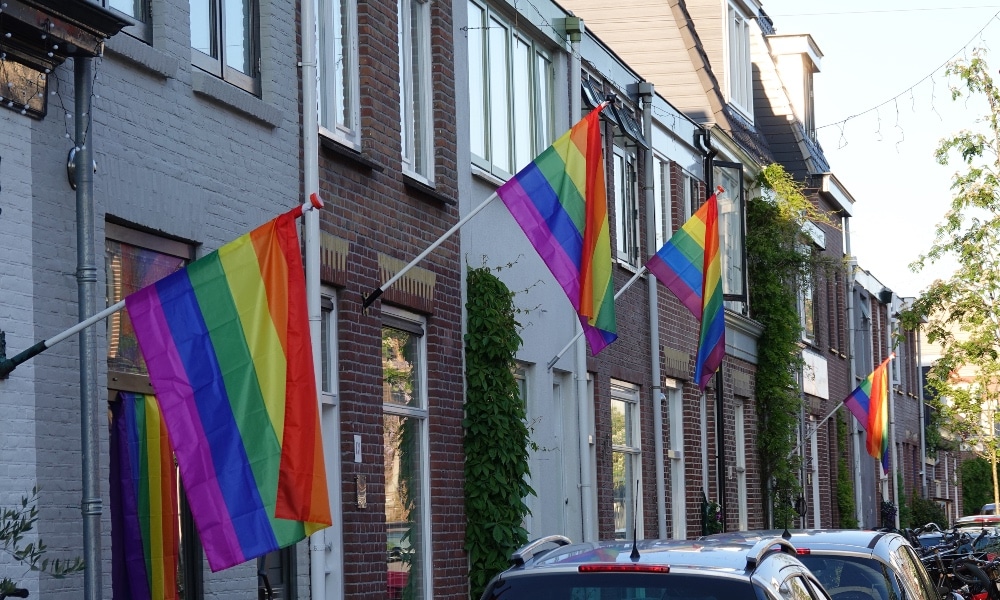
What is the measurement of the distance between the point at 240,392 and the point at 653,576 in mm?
2164

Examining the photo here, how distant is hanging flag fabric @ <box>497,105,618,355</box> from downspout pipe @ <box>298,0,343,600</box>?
153 centimetres

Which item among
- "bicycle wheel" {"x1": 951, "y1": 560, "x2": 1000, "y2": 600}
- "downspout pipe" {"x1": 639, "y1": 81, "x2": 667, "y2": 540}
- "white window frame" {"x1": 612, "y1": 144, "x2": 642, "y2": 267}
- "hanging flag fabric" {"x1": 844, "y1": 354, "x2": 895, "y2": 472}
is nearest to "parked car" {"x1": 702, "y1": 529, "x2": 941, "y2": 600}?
"bicycle wheel" {"x1": 951, "y1": 560, "x2": 1000, "y2": 600}

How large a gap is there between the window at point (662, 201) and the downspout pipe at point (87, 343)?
14.7 metres

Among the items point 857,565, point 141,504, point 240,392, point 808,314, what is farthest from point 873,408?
point 240,392

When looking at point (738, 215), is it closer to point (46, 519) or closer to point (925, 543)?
point (925, 543)

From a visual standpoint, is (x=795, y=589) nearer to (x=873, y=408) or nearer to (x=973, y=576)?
(x=973, y=576)

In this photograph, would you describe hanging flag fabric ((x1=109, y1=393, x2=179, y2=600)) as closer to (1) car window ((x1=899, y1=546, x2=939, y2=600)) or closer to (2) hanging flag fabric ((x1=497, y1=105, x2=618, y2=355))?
(2) hanging flag fabric ((x1=497, y1=105, x2=618, y2=355))

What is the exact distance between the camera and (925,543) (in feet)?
79.1

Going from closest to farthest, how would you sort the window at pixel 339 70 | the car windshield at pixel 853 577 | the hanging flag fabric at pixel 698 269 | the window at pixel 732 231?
1. the car windshield at pixel 853 577
2. the window at pixel 339 70
3. the hanging flag fabric at pixel 698 269
4. the window at pixel 732 231

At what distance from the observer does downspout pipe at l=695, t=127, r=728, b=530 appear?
2531cm

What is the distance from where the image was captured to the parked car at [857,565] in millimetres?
9805

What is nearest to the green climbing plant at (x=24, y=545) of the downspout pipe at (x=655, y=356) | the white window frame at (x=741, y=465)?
the downspout pipe at (x=655, y=356)

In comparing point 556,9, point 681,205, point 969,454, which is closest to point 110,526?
point 556,9

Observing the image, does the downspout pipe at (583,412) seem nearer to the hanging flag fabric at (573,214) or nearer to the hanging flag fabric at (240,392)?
the hanging flag fabric at (573,214)
